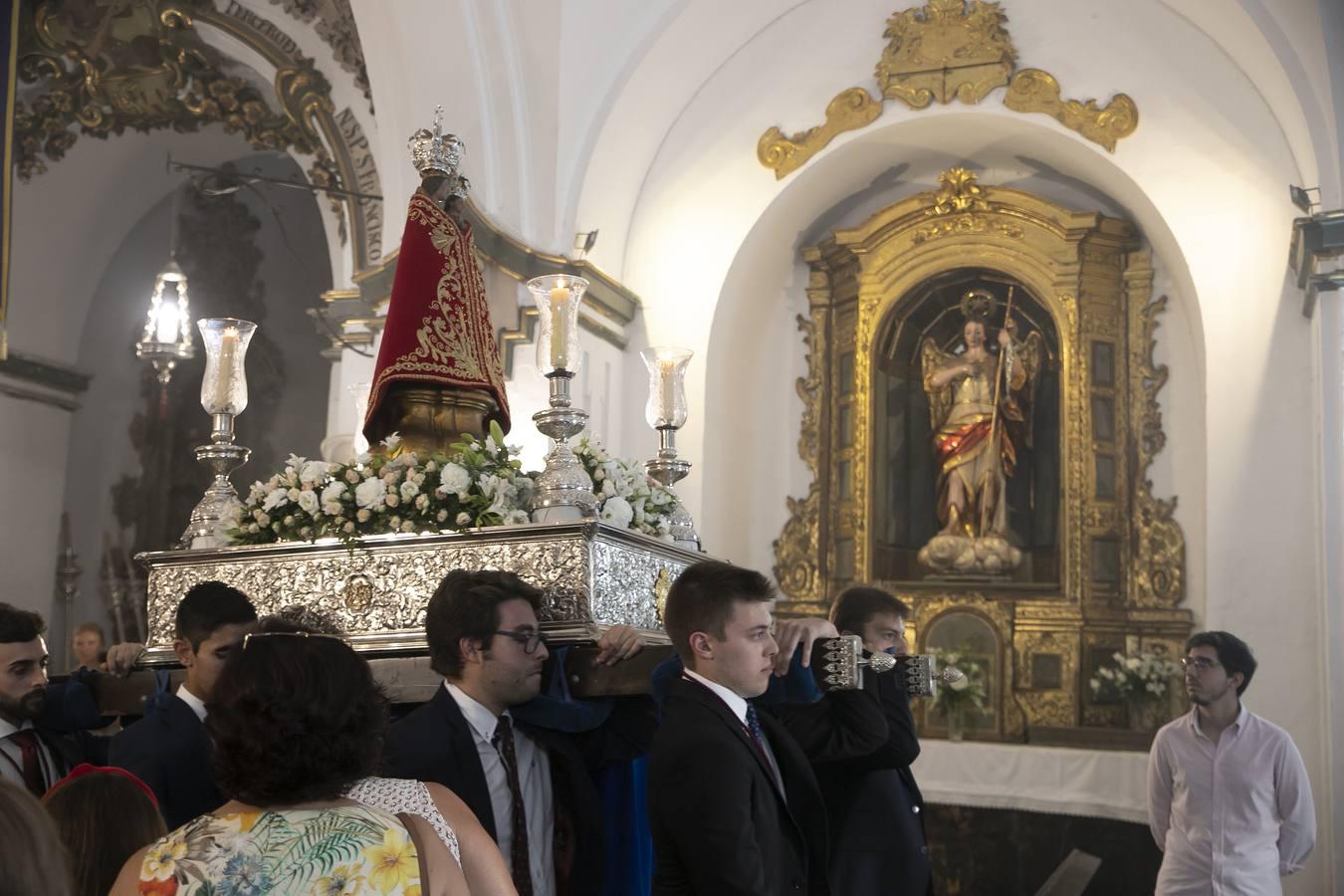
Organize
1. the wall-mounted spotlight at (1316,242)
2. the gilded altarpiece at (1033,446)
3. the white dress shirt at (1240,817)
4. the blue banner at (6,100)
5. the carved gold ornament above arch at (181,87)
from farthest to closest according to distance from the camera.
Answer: the carved gold ornament above arch at (181,87) → the gilded altarpiece at (1033,446) → the wall-mounted spotlight at (1316,242) → the blue banner at (6,100) → the white dress shirt at (1240,817)

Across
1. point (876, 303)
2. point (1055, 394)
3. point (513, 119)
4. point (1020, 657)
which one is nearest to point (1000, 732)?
point (1020, 657)

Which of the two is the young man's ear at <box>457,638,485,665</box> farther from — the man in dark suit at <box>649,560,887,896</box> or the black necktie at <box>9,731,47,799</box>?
the black necktie at <box>9,731,47,799</box>

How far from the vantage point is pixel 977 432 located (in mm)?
9727

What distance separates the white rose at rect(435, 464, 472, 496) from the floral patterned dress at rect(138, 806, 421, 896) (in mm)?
2471

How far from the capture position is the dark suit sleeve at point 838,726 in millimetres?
3490

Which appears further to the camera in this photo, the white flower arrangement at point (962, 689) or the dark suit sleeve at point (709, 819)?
the white flower arrangement at point (962, 689)

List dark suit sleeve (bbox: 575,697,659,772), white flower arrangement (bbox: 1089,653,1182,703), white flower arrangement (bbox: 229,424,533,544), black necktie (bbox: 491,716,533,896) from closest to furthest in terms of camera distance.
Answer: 1. black necktie (bbox: 491,716,533,896)
2. dark suit sleeve (bbox: 575,697,659,772)
3. white flower arrangement (bbox: 229,424,533,544)
4. white flower arrangement (bbox: 1089,653,1182,703)

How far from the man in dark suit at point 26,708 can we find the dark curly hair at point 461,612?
115 centimetres

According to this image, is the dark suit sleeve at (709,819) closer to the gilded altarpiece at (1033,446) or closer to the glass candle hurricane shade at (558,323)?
the glass candle hurricane shade at (558,323)

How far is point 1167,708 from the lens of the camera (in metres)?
8.82

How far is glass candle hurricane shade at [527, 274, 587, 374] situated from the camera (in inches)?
185

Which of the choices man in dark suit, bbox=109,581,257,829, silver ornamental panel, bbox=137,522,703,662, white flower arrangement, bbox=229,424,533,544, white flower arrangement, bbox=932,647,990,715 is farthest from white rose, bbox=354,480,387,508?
white flower arrangement, bbox=932,647,990,715

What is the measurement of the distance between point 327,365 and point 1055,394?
6.56 metres

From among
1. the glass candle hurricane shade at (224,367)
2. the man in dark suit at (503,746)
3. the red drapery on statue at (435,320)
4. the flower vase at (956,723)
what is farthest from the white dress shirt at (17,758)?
the flower vase at (956,723)
